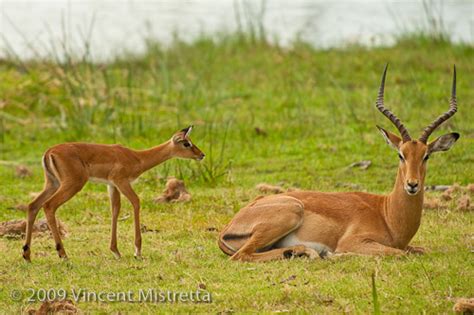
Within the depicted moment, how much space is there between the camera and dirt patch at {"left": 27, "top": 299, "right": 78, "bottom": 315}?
21.4 ft

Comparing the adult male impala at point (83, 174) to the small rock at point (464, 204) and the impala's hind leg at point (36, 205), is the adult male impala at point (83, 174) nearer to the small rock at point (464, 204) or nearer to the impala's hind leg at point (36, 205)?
the impala's hind leg at point (36, 205)

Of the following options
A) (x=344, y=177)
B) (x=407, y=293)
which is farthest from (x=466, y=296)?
(x=344, y=177)

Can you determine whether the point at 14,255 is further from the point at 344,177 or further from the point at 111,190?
the point at 344,177

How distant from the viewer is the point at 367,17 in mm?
27219

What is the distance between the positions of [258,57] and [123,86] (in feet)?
12.3

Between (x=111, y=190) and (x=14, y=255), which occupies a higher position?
(x=111, y=190)

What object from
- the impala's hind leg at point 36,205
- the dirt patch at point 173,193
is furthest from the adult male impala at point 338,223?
the dirt patch at point 173,193

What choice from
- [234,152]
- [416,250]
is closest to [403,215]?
[416,250]

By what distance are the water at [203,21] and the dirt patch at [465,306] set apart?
13.6 m

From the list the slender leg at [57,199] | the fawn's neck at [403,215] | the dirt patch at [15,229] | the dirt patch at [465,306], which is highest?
the slender leg at [57,199]

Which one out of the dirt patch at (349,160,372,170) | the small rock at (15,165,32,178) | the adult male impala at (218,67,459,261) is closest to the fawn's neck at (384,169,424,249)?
the adult male impala at (218,67,459,261)

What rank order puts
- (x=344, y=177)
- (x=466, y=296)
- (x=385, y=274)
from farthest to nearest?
(x=344, y=177), (x=385, y=274), (x=466, y=296)

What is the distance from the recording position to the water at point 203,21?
21.5m

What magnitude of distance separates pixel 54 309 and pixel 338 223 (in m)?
2.64
